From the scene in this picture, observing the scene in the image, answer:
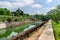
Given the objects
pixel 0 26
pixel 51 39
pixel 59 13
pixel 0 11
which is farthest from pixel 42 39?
pixel 0 11

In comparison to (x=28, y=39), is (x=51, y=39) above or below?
above

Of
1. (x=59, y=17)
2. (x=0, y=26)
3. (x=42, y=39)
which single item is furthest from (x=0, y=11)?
(x=42, y=39)

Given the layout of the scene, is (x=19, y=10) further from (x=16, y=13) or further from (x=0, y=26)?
(x=0, y=26)

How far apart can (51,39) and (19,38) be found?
4715 millimetres

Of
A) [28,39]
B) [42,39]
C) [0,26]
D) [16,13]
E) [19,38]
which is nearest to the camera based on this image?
[42,39]

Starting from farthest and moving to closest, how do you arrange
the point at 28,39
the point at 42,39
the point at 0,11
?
1. the point at 0,11
2. the point at 28,39
3. the point at 42,39

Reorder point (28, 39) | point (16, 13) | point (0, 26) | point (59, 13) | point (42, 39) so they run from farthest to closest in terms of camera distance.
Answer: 1. point (16, 13)
2. point (59, 13)
3. point (0, 26)
4. point (28, 39)
5. point (42, 39)

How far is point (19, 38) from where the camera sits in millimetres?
12070

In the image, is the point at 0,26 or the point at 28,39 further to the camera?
the point at 0,26

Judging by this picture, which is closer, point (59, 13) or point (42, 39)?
point (42, 39)

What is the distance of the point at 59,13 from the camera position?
5103 cm

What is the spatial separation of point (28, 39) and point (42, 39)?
783cm

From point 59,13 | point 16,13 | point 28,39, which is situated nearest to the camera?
point 28,39

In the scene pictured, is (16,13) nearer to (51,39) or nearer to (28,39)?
(28,39)
